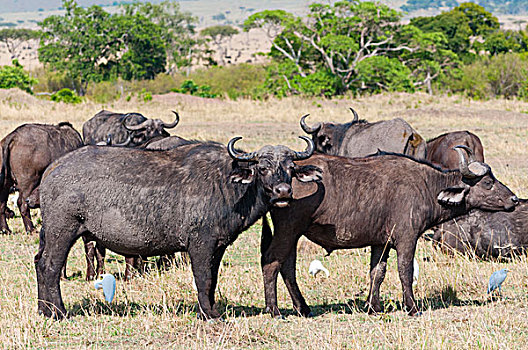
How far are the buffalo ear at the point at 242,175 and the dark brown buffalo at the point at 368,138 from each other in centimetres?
515

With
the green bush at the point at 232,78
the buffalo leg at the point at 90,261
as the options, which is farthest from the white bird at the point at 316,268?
the green bush at the point at 232,78

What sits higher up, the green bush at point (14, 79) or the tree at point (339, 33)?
the tree at point (339, 33)

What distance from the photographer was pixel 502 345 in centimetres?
529

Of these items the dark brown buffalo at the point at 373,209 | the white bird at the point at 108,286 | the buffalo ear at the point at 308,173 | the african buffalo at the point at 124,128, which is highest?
the buffalo ear at the point at 308,173

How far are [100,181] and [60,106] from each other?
25.1m

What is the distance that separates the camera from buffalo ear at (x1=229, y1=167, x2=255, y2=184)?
5.93 metres

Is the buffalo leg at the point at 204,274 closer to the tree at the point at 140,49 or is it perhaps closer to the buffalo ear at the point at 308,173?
the buffalo ear at the point at 308,173

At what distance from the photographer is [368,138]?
39.1 feet

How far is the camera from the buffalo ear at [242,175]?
233 inches

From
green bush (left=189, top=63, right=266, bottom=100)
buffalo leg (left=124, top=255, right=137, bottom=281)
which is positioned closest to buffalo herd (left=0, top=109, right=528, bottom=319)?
buffalo leg (left=124, top=255, right=137, bottom=281)

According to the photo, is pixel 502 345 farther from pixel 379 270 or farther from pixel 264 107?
pixel 264 107

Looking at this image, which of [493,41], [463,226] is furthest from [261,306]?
[493,41]

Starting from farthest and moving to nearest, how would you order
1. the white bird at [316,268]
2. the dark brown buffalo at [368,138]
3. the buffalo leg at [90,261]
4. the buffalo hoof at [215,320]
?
1. the dark brown buffalo at [368,138]
2. the buffalo leg at [90,261]
3. the white bird at [316,268]
4. the buffalo hoof at [215,320]

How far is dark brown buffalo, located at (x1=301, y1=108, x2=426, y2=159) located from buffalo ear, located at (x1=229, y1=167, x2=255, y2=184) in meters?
5.15
